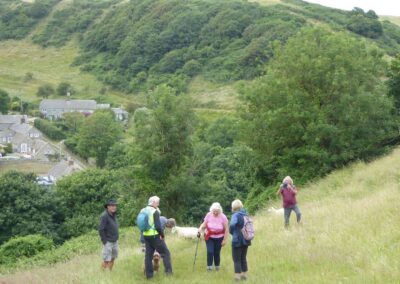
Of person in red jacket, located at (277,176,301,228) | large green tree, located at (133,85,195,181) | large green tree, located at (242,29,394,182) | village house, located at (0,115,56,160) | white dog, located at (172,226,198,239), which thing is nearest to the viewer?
person in red jacket, located at (277,176,301,228)

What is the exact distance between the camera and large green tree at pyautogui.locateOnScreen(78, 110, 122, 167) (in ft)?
274

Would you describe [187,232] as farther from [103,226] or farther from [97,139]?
[97,139]

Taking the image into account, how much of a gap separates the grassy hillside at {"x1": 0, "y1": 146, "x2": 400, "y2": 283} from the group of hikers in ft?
1.00

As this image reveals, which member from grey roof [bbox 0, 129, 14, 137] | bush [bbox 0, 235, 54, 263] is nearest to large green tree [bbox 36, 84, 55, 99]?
grey roof [bbox 0, 129, 14, 137]

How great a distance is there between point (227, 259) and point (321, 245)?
2205 mm

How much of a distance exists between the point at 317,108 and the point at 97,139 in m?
61.0

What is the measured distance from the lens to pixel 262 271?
10852 millimetres

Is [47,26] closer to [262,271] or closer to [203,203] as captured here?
[203,203]

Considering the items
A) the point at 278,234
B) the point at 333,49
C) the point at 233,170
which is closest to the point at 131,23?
the point at 233,170

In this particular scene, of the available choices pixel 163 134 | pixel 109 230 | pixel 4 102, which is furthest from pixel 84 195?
pixel 4 102

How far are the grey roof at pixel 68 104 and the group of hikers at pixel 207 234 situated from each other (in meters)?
105

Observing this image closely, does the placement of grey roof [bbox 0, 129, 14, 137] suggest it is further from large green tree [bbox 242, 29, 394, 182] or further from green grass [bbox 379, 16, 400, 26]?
green grass [bbox 379, 16, 400, 26]

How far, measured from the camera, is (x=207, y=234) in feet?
37.2

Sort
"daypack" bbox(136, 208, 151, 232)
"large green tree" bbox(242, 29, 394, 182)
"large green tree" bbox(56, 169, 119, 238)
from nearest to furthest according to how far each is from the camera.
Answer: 1. "daypack" bbox(136, 208, 151, 232)
2. "large green tree" bbox(242, 29, 394, 182)
3. "large green tree" bbox(56, 169, 119, 238)
